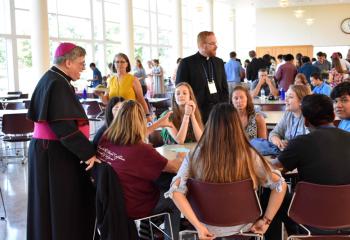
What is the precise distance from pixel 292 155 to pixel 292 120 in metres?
1.30

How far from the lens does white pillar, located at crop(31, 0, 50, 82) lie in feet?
31.2

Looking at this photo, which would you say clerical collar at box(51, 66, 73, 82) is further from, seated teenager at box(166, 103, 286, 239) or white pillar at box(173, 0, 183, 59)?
white pillar at box(173, 0, 183, 59)

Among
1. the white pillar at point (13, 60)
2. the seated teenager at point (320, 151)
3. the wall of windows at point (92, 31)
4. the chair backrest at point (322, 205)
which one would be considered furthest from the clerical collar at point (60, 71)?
the white pillar at point (13, 60)

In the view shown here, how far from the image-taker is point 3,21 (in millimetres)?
10945

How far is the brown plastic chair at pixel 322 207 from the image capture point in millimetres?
2133

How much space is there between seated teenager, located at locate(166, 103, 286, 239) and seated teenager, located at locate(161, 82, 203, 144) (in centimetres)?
139

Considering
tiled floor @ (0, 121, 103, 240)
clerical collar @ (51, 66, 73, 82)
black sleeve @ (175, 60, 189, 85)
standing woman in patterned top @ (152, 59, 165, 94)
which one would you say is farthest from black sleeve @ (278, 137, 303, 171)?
standing woman in patterned top @ (152, 59, 165, 94)

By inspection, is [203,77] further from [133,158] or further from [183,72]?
[133,158]

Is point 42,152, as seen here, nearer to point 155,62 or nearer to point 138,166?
point 138,166

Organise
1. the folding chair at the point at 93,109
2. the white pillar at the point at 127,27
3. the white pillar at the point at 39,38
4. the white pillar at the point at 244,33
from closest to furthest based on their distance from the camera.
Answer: the folding chair at the point at 93,109, the white pillar at the point at 39,38, the white pillar at the point at 127,27, the white pillar at the point at 244,33

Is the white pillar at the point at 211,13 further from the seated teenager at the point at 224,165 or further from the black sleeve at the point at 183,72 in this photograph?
the seated teenager at the point at 224,165

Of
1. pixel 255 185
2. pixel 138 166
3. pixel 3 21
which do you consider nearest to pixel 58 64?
pixel 138 166

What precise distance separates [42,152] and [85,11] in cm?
1197

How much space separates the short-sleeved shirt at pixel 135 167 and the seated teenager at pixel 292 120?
1209 millimetres
